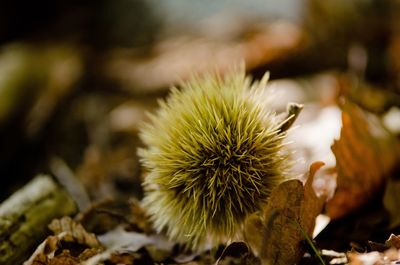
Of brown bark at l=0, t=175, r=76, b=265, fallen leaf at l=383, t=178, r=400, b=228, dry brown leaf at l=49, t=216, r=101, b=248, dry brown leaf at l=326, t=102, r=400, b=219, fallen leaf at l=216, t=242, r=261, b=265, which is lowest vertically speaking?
fallen leaf at l=383, t=178, r=400, b=228

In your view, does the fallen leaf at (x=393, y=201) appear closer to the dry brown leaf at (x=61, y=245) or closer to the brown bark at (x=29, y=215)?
the dry brown leaf at (x=61, y=245)

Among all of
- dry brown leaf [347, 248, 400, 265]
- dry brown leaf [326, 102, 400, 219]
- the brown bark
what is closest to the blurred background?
dry brown leaf [326, 102, 400, 219]

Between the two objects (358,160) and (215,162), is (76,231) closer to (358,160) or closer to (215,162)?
(215,162)

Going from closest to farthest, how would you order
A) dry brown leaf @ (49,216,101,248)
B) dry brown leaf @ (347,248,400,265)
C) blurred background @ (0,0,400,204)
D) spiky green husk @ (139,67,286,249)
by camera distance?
dry brown leaf @ (347,248,400,265) < spiky green husk @ (139,67,286,249) < dry brown leaf @ (49,216,101,248) < blurred background @ (0,0,400,204)

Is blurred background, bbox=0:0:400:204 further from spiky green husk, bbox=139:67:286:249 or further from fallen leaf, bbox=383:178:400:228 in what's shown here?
spiky green husk, bbox=139:67:286:249

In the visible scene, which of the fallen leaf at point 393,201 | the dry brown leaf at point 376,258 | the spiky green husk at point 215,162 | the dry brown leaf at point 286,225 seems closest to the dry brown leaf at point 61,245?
the spiky green husk at point 215,162

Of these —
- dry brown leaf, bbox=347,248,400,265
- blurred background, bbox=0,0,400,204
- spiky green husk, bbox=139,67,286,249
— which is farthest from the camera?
blurred background, bbox=0,0,400,204

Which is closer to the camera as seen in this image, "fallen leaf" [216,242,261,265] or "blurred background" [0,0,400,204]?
"fallen leaf" [216,242,261,265]
